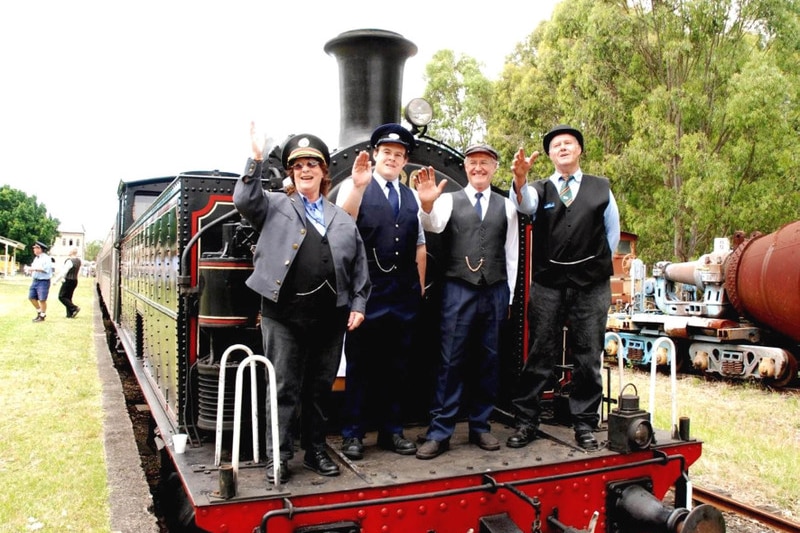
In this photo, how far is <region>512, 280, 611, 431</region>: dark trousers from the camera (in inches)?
156

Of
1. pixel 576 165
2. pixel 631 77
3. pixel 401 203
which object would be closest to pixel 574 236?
pixel 576 165

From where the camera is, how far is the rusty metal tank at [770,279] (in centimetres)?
922

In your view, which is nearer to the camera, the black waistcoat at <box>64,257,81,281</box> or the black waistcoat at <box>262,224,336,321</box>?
the black waistcoat at <box>262,224,336,321</box>

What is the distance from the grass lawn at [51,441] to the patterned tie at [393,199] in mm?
2541

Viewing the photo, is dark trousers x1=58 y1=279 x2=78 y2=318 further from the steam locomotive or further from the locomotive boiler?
the steam locomotive

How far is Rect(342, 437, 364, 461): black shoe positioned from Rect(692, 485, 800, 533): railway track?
2.61 m

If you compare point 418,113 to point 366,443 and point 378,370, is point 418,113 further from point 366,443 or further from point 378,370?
point 366,443

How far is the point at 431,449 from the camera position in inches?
143

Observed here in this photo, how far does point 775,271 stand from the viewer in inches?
374

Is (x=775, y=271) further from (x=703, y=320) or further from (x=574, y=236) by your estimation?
(x=574, y=236)

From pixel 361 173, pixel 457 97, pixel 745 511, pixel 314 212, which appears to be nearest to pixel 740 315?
pixel 745 511

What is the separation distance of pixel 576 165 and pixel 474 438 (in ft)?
5.53

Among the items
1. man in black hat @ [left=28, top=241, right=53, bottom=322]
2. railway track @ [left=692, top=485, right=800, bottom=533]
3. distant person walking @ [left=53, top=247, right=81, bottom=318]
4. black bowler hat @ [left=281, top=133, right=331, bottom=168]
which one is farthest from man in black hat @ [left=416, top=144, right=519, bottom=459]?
distant person walking @ [left=53, top=247, right=81, bottom=318]

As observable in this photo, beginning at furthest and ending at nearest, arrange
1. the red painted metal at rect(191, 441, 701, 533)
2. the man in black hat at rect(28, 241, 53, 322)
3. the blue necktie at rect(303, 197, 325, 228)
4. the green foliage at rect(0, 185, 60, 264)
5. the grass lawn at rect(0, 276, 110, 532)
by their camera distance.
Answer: the green foliage at rect(0, 185, 60, 264) → the man in black hat at rect(28, 241, 53, 322) → the grass lawn at rect(0, 276, 110, 532) → the blue necktie at rect(303, 197, 325, 228) → the red painted metal at rect(191, 441, 701, 533)
